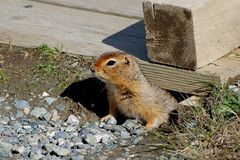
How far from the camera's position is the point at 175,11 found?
5324mm

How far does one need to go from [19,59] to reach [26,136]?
3.32 ft

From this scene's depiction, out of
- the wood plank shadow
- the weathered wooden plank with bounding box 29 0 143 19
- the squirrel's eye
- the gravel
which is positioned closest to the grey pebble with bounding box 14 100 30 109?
the gravel

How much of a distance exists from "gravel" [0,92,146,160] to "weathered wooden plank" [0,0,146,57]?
56 centimetres

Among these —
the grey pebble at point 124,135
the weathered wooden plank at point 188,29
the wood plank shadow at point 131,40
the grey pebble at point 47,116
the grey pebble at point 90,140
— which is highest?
the weathered wooden plank at point 188,29

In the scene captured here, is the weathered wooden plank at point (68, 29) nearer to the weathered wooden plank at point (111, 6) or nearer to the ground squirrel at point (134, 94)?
the weathered wooden plank at point (111, 6)

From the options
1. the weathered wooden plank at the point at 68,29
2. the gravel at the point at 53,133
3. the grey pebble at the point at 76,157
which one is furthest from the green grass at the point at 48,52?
the grey pebble at the point at 76,157

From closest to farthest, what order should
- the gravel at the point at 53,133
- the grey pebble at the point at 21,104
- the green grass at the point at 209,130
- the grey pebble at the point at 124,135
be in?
the green grass at the point at 209,130, the gravel at the point at 53,133, the grey pebble at the point at 124,135, the grey pebble at the point at 21,104

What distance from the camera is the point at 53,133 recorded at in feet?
18.2

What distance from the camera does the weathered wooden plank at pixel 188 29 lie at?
5.33m

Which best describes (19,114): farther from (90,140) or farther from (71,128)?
(90,140)

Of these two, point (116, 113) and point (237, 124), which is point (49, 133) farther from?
point (237, 124)

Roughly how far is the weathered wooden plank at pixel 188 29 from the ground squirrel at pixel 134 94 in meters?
0.22

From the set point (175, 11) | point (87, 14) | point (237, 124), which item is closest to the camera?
point (237, 124)

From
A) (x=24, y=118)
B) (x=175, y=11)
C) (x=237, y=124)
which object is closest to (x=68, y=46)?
(x=24, y=118)
